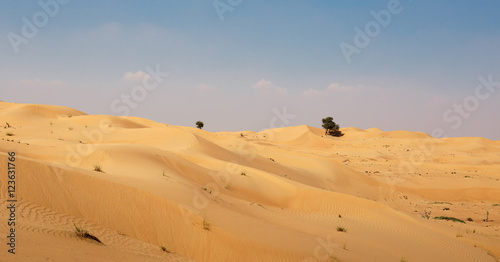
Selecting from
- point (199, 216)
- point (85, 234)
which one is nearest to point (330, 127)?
point (199, 216)

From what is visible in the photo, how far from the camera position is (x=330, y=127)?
61.8m

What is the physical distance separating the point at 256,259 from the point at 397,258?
3819mm

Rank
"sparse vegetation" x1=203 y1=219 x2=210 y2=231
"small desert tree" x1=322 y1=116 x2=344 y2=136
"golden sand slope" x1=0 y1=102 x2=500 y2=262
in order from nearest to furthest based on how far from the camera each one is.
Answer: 1. "golden sand slope" x1=0 y1=102 x2=500 y2=262
2. "sparse vegetation" x1=203 y1=219 x2=210 y2=231
3. "small desert tree" x1=322 y1=116 x2=344 y2=136

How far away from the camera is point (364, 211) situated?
40.5ft

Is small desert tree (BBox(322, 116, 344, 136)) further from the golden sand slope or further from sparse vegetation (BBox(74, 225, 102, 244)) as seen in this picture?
sparse vegetation (BBox(74, 225, 102, 244))

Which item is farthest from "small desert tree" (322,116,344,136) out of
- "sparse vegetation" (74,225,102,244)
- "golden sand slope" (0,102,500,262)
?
"sparse vegetation" (74,225,102,244)

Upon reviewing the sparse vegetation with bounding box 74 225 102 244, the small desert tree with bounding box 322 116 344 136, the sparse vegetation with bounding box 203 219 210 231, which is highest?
the small desert tree with bounding box 322 116 344 136

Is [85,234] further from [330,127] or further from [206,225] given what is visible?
[330,127]

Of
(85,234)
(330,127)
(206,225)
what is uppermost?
(330,127)

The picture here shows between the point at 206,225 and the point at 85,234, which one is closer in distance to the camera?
the point at 85,234

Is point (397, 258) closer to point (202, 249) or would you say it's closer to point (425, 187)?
point (202, 249)

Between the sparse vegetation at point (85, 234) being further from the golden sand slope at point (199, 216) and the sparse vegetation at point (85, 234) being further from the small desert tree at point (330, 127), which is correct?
the small desert tree at point (330, 127)

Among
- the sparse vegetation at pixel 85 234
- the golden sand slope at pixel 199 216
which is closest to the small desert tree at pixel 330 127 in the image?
the golden sand slope at pixel 199 216

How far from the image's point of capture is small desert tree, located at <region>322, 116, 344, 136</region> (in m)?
61.7
